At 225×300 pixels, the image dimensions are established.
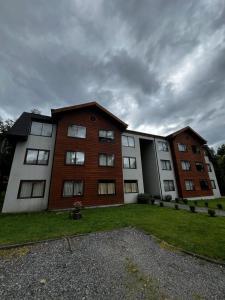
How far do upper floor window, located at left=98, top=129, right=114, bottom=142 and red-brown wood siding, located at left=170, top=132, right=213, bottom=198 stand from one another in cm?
1271

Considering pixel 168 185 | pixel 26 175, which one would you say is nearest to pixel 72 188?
pixel 26 175

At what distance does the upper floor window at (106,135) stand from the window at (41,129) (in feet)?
20.8

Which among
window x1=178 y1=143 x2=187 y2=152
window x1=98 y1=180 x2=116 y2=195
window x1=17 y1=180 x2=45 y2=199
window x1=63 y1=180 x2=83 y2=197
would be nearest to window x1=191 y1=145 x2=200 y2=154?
window x1=178 y1=143 x2=187 y2=152

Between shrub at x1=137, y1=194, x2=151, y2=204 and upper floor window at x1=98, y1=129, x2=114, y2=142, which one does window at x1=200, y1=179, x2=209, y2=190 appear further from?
upper floor window at x1=98, y1=129, x2=114, y2=142

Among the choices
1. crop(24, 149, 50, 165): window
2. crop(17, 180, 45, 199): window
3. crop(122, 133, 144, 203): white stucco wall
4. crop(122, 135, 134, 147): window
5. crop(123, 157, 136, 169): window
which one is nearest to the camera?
crop(17, 180, 45, 199): window

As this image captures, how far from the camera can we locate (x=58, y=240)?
22.8 ft

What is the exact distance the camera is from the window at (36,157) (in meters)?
15.1

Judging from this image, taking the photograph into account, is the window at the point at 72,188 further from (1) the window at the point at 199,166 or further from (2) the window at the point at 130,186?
(1) the window at the point at 199,166

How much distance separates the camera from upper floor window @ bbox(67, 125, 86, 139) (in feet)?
58.3

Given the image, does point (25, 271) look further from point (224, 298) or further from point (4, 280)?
point (224, 298)

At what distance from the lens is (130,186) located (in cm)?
2028

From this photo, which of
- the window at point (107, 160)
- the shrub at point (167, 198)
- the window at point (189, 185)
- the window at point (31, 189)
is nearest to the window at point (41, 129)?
the window at point (31, 189)

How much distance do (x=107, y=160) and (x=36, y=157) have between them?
833 cm

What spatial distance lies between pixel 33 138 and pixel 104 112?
31.7ft
